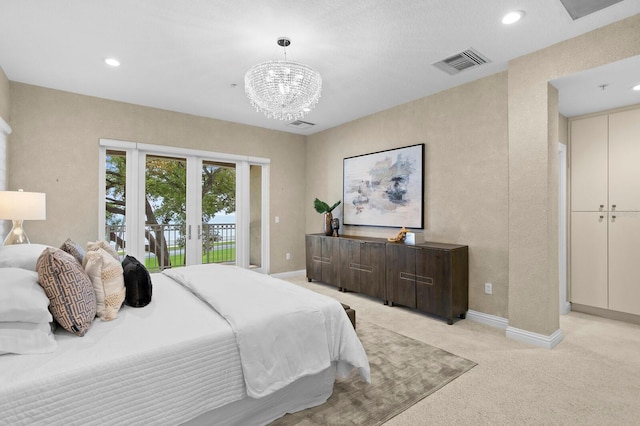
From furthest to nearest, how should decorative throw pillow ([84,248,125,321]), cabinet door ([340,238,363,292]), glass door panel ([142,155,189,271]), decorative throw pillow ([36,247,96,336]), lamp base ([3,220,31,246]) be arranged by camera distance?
glass door panel ([142,155,189,271]) < cabinet door ([340,238,363,292]) < lamp base ([3,220,31,246]) < decorative throw pillow ([84,248,125,321]) < decorative throw pillow ([36,247,96,336])

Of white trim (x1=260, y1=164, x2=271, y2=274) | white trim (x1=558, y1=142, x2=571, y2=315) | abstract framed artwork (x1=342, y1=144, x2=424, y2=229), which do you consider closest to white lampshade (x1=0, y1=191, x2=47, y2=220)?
white trim (x1=260, y1=164, x2=271, y2=274)

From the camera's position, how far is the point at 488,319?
3439 millimetres

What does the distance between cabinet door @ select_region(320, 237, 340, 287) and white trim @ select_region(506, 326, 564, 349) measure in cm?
237

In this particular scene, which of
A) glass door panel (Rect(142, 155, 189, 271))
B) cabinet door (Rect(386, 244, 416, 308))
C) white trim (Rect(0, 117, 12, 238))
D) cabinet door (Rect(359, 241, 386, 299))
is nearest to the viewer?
white trim (Rect(0, 117, 12, 238))

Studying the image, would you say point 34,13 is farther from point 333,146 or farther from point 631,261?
point 631,261

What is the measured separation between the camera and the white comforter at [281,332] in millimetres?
1654

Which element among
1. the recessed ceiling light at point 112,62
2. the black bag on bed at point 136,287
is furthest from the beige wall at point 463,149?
the black bag on bed at point 136,287

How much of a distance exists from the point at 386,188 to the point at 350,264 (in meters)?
1.20

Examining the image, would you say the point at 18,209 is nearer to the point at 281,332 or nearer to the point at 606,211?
the point at 281,332

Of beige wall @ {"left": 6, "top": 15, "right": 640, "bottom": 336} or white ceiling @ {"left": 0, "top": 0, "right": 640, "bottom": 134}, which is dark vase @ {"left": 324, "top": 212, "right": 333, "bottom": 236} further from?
white ceiling @ {"left": 0, "top": 0, "right": 640, "bottom": 134}

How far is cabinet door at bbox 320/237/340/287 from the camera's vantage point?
4848mm

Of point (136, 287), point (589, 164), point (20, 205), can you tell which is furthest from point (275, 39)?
point (589, 164)

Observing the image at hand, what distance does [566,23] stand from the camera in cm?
246

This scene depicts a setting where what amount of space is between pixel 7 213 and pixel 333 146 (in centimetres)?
420
